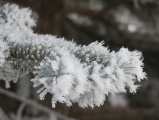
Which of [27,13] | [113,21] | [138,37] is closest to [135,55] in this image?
[27,13]

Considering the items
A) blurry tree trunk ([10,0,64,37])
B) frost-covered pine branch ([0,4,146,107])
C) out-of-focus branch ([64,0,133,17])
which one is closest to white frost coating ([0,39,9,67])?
frost-covered pine branch ([0,4,146,107])

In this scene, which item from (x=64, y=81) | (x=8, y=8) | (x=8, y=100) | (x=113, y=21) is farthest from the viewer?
(x=113, y=21)

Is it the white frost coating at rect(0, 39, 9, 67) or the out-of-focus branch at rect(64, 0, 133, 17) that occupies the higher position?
the out-of-focus branch at rect(64, 0, 133, 17)

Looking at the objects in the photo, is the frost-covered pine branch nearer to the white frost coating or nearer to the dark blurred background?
the white frost coating

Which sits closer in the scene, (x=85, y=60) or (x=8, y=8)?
(x=85, y=60)

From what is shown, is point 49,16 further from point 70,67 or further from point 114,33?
point 70,67

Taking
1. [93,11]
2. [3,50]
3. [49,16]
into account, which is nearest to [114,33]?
[93,11]

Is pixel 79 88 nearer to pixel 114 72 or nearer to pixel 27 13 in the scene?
pixel 114 72
